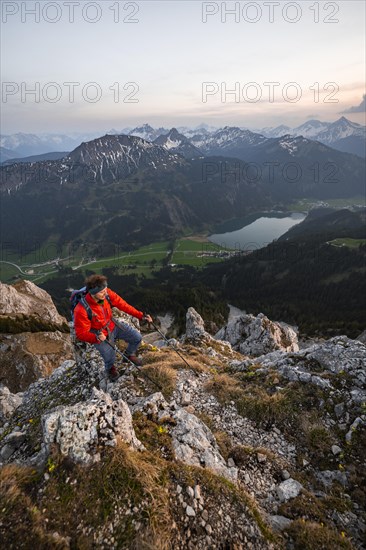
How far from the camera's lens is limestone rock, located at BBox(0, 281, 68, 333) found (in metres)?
49.8

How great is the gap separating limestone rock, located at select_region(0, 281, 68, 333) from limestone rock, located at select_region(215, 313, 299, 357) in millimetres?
34786

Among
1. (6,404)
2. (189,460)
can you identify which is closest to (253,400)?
(189,460)

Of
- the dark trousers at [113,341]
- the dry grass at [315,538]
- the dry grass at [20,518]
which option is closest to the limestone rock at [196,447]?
the dry grass at [315,538]

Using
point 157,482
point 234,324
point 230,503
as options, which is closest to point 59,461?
point 157,482

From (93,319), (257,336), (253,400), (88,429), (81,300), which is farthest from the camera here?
(257,336)

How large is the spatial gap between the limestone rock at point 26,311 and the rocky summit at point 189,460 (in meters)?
37.6

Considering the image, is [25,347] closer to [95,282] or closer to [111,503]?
[95,282]

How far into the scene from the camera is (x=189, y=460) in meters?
8.80

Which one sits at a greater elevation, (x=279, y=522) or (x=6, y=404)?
(x=279, y=522)

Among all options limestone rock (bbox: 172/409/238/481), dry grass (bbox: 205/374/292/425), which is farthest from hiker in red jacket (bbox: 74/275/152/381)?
dry grass (bbox: 205/374/292/425)

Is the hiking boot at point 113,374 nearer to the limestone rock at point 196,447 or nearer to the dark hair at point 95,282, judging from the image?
the limestone rock at point 196,447

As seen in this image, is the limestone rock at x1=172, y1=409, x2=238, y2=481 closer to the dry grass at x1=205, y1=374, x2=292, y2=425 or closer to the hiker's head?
the dry grass at x1=205, y1=374, x2=292, y2=425

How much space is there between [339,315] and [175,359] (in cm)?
12981

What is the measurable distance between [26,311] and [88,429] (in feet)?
218
